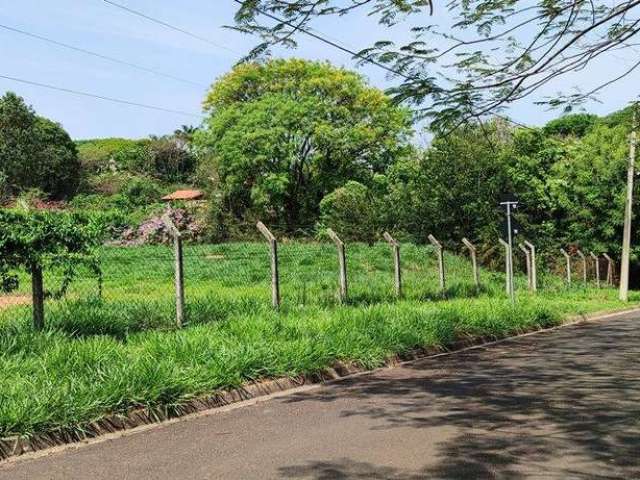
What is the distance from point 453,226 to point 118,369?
25906mm

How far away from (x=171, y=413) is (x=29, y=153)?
158 feet

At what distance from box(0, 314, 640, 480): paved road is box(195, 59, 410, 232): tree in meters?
34.1

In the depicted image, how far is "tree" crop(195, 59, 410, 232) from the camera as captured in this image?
41.7 metres

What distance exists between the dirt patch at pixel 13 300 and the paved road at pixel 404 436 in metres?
5.12

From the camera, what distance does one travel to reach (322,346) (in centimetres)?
866

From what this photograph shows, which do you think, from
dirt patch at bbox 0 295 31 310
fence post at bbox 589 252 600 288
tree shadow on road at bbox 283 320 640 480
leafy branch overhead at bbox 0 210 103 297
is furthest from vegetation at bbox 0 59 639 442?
fence post at bbox 589 252 600 288

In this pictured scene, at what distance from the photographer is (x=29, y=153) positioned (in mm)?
49844

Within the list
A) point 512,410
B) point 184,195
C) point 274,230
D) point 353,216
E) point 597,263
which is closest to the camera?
point 512,410

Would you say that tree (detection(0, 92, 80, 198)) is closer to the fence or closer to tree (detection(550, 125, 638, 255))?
the fence

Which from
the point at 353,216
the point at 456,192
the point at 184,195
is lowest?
the point at 353,216

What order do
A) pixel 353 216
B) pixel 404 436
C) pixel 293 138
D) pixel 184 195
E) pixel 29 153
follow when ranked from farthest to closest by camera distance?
pixel 184 195
pixel 29 153
pixel 293 138
pixel 353 216
pixel 404 436

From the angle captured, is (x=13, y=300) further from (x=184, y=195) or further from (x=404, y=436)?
(x=184, y=195)

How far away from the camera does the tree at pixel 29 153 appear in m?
48.2

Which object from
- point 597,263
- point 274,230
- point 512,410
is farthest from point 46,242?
point 274,230
